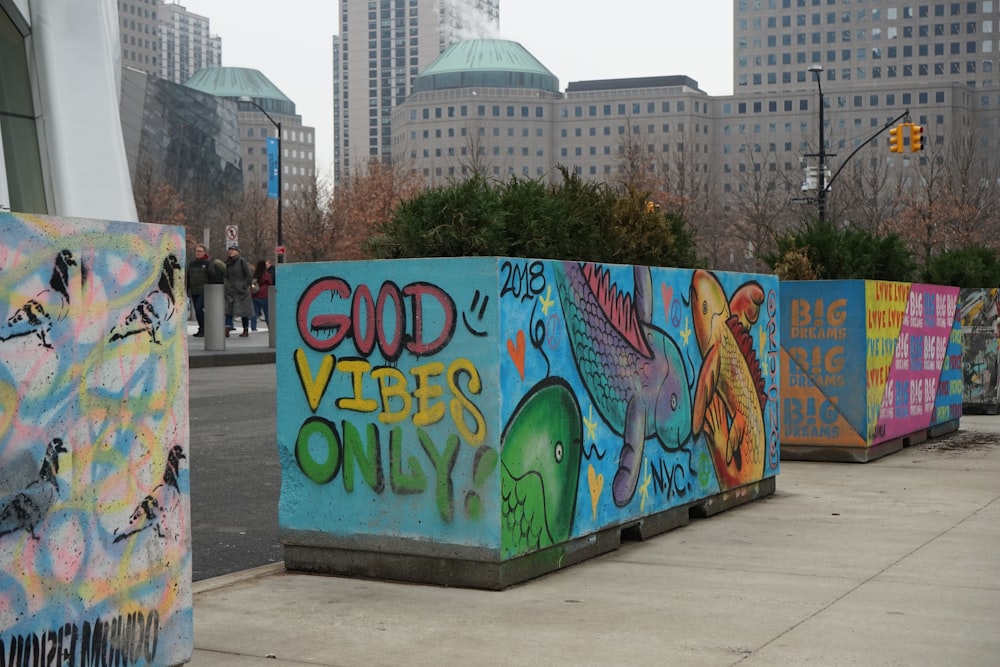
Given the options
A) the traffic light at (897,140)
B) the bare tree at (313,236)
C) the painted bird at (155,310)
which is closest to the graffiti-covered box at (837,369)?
the painted bird at (155,310)

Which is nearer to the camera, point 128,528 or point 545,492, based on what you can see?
point 128,528

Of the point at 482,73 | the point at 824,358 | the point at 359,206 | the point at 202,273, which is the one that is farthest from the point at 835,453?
the point at 482,73

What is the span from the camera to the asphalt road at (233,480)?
778 centimetres

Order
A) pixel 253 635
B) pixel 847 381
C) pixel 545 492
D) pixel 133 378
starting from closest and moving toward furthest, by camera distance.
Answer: pixel 133 378
pixel 253 635
pixel 545 492
pixel 847 381

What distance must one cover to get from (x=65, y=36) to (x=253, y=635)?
72.2 ft

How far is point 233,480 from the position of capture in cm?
1057

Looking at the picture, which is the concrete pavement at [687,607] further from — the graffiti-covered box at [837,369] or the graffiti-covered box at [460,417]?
the graffiti-covered box at [837,369]

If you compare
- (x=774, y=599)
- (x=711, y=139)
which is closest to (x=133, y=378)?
(x=774, y=599)

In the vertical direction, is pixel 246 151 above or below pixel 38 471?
above

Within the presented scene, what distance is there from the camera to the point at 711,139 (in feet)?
610

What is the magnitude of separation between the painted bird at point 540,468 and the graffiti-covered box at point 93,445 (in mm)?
2235

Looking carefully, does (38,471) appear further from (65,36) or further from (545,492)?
(65,36)

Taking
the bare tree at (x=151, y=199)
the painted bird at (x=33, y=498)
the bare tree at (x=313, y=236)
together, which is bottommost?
the painted bird at (x=33, y=498)

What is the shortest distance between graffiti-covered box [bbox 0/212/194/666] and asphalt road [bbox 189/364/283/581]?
2922 mm
